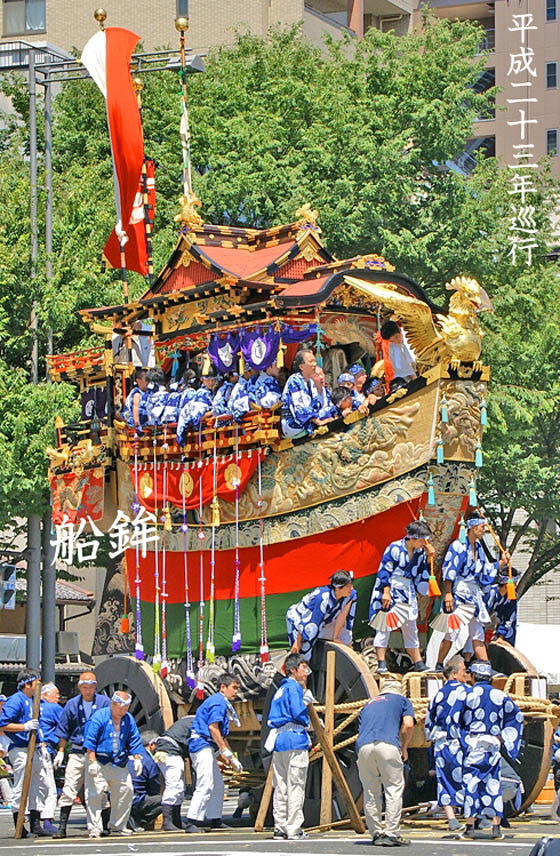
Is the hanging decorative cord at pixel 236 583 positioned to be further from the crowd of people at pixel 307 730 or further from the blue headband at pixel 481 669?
the blue headband at pixel 481 669

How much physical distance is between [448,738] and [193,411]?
4703mm

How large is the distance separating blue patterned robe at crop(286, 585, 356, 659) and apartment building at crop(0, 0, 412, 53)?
27462 mm

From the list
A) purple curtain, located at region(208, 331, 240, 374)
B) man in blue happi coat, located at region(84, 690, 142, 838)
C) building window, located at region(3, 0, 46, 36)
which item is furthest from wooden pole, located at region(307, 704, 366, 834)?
building window, located at region(3, 0, 46, 36)

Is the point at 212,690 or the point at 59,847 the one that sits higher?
the point at 212,690

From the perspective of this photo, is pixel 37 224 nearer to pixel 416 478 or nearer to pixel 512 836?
pixel 416 478

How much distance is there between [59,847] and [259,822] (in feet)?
6.49

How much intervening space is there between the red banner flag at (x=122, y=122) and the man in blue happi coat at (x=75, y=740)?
7869 mm

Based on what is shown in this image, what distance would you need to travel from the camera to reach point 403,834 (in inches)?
605

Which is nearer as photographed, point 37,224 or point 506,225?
point 37,224

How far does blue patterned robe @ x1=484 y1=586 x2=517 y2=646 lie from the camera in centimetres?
1751

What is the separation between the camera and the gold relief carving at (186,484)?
1850 cm

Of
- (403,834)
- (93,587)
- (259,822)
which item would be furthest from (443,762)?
(93,587)

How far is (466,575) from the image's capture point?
17.1m

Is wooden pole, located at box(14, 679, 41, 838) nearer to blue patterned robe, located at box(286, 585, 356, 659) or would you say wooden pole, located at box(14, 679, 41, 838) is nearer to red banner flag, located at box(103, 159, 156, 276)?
blue patterned robe, located at box(286, 585, 356, 659)
